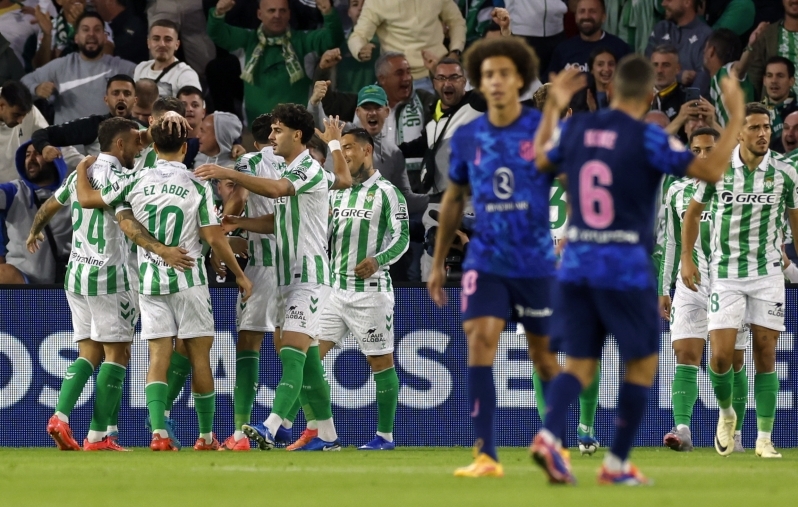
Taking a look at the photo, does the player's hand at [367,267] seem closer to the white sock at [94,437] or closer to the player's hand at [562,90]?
the white sock at [94,437]

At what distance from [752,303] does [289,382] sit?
3.62 meters

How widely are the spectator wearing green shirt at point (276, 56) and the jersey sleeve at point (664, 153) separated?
9033 mm

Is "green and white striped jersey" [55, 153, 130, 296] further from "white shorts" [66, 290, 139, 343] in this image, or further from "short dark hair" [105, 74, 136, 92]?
"short dark hair" [105, 74, 136, 92]

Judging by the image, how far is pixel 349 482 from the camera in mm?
6840

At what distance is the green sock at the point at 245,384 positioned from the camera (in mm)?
10750

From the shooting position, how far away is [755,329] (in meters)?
10.6

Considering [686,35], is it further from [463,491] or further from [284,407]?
[463,491]

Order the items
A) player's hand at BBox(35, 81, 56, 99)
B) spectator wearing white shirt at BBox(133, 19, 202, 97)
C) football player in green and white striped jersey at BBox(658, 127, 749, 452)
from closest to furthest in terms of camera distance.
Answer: football player in green and white striped jersey at BBox(658, 127, 749, 452)
spectator wearing white shirt at BBox(133, 19, 202, 97)
player's hand at BBox(35, 81, 56, 99)

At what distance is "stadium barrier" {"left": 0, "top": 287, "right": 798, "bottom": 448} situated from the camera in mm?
12172

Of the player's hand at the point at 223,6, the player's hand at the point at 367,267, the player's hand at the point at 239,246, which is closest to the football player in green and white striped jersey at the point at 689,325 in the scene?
the player's hand at the point at 367,267

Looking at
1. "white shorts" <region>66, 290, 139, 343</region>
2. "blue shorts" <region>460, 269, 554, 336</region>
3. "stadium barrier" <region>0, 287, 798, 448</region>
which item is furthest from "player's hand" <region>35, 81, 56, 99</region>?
"blue shorts" <region>460, 269, 554, 336</region>

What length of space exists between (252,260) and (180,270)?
0.79 meters

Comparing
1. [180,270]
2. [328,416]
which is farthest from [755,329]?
[180,270]

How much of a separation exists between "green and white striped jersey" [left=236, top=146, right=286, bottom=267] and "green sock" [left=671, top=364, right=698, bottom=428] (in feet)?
11.3
